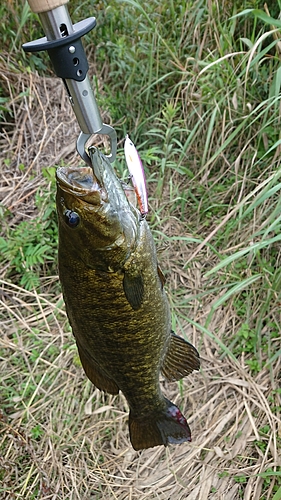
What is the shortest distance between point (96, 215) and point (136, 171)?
15 centimetres

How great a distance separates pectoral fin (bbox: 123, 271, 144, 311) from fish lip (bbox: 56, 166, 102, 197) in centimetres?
26

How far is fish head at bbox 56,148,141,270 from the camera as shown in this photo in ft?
3.44

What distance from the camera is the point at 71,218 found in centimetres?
107

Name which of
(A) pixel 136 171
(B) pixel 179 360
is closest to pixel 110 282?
(A) pixel 136 171

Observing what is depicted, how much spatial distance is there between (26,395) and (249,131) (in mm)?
1899

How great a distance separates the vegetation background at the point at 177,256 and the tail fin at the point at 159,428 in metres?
0.63

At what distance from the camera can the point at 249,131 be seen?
2.36m

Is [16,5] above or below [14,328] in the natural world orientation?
above

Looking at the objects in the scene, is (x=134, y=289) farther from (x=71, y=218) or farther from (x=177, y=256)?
(x=177, y=256)

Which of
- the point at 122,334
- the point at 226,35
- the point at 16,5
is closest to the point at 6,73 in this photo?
the point at 16,5

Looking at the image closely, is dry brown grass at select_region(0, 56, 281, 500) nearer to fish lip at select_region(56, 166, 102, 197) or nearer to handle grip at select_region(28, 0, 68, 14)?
fish lip at select_region(56, 166, 102, 197)

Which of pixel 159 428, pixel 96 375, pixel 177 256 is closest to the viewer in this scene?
pixel 96 375

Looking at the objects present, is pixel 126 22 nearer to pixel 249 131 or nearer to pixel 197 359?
pixel 249 131

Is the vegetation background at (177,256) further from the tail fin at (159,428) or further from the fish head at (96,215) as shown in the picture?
the fish head at (96,215)
